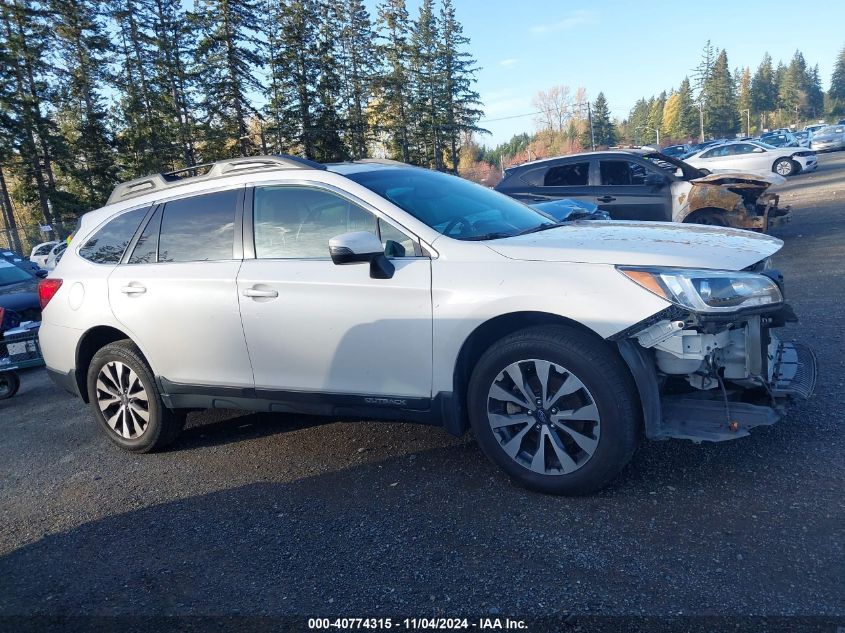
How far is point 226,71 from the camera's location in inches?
1431

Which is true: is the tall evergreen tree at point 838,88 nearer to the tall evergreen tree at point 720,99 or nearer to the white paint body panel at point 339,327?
the tall evergreen tree at point 720,99

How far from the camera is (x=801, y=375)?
352cm

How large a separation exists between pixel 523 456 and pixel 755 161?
88.2ft

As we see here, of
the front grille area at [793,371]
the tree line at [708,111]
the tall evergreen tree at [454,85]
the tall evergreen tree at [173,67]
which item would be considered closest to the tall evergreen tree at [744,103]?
the tree line at [708,111]

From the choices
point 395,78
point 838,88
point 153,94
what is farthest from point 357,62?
point 838,88

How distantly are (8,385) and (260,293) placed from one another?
15.8ft

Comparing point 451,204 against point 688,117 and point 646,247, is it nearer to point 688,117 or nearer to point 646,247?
point 646,247

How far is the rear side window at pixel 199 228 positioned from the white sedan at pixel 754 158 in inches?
957

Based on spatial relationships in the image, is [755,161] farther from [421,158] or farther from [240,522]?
[421,158]

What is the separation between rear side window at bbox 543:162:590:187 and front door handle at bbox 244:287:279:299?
312 inches

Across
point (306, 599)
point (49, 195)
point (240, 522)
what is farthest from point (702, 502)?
point (49, 195)

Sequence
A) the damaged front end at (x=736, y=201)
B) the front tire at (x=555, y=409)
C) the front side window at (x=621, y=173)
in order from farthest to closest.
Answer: the front side window at (x=621, y=173)
the damaged front end at (x=736, y=201)
the front tire at (x=555, y=409)

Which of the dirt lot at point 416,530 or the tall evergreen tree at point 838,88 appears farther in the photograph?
the tall evergreen tree at point 838,88

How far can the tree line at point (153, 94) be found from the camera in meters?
33.1
